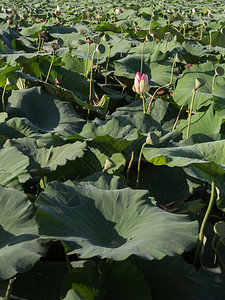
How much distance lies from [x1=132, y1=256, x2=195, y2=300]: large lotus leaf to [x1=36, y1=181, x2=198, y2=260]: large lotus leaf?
9 centimetres

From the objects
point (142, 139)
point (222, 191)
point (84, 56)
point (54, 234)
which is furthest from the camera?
point (84, 56)

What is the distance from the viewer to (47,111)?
1972 millimetres

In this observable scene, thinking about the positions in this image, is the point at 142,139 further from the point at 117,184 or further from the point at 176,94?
the point at 176,94

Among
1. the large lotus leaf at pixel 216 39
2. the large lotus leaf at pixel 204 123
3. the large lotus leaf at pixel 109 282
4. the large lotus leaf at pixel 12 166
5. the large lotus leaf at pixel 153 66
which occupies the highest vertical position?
the large lotus leaf at pixel 12 166

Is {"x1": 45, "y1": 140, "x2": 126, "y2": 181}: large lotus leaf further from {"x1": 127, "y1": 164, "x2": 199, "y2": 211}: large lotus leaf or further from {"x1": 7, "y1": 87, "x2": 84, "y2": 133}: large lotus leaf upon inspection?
{"x1": 7, "y1": 87, "x2": 84, "y2": 133}: large lotus leaf

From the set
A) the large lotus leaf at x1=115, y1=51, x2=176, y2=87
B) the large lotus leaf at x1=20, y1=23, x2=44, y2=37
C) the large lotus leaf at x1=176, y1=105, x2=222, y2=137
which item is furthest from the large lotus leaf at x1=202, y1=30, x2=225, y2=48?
the large lotus leaf at x1=176, y1=105, x2=222, y2=137

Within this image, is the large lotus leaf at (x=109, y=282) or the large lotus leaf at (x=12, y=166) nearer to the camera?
the large lotus leaf at (x=109, y=282)

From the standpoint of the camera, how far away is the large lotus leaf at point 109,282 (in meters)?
0.93

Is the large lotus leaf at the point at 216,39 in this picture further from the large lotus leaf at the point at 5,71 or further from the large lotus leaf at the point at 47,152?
the large lotus leaf at the point at 47,152

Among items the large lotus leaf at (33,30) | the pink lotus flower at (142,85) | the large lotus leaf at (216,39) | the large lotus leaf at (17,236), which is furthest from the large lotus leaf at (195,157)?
the large lotus leaf at (33,30)

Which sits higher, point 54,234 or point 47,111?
point 54,234

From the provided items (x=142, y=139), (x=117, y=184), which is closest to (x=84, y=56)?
(x=142, y=139)

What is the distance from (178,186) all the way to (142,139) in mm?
252

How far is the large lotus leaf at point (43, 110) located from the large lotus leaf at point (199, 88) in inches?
21.9
